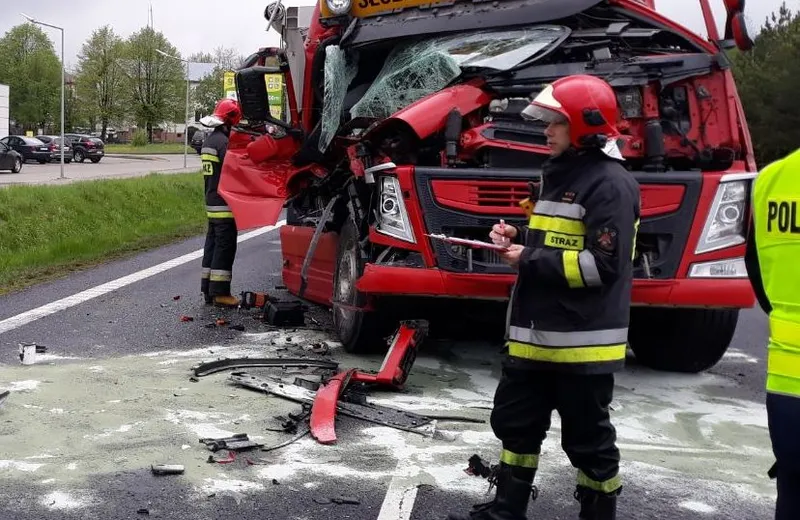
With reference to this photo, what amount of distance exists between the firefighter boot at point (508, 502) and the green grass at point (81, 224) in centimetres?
671

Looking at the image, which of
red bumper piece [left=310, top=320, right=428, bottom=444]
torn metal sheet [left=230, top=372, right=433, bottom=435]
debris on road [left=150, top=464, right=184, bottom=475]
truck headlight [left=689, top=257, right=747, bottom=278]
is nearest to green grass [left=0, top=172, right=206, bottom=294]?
torn metal sheet [left=230, top=372, right=433, bottom=435]

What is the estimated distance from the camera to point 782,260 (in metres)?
2.48

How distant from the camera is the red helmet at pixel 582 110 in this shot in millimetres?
3393

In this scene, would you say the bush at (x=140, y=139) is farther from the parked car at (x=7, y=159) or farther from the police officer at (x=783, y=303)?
the police officer at (x=783, y=303)

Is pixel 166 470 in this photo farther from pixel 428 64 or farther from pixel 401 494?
pixel 428 64

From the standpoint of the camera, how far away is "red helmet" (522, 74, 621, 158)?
134 inches

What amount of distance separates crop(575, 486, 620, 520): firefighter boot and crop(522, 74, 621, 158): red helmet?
119cm

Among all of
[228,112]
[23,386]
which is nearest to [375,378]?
[23,386]

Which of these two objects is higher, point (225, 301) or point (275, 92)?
point (275, 92)

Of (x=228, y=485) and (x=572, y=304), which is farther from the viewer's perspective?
(x=228, y=485)

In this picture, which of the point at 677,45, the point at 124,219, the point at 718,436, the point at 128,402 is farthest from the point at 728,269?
the point at 124,219

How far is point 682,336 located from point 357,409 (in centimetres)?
242

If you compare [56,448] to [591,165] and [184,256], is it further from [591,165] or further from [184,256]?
[184,256]

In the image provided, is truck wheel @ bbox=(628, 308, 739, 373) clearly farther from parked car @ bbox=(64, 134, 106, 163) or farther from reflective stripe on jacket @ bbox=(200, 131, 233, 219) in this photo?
parked car @ bbox=(64, 134, 106, 163)
